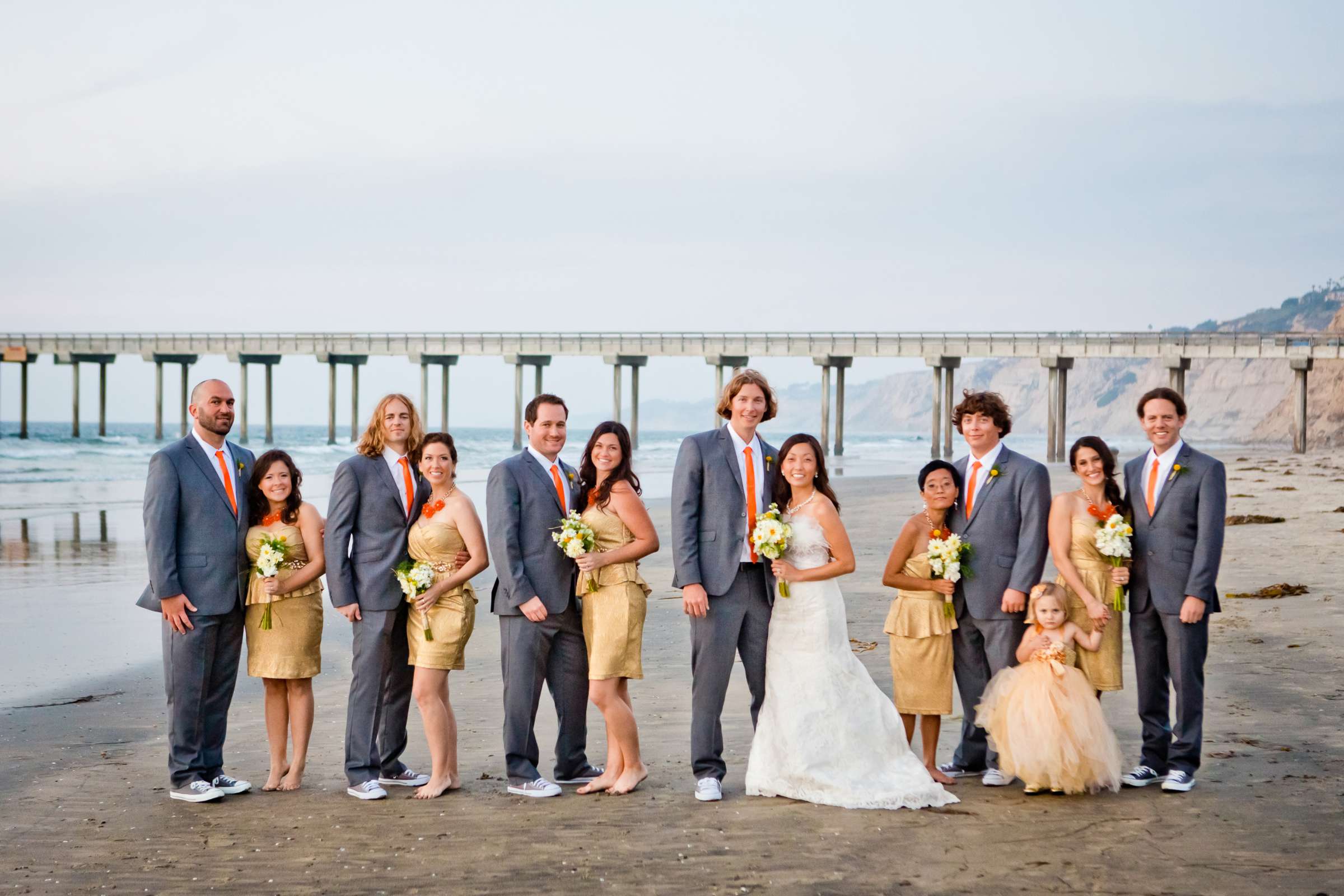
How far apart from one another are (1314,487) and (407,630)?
756 inches

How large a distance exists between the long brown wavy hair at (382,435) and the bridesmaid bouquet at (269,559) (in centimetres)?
57

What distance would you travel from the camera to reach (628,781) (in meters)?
5.32

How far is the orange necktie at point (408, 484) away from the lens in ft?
18.4

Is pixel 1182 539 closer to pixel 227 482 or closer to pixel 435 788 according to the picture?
pixel 435 788

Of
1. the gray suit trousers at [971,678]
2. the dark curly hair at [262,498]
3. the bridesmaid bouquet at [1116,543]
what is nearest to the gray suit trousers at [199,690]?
the dark curly hair at [262,498]

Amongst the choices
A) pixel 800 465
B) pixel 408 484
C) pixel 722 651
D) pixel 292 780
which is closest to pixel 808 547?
pixel 800 465

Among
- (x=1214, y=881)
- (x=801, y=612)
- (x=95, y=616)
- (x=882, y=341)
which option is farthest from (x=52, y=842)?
(x=882, y=341)

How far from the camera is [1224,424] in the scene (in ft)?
335

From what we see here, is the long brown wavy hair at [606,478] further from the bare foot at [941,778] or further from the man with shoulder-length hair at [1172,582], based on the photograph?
the man with shoulder-length hair at [1172,582]

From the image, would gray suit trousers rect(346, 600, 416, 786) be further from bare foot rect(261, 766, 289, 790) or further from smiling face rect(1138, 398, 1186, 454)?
smiling face rect(1138, 398, 1186, 454)

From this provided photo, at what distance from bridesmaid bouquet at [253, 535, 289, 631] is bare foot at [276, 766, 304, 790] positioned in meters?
0.65

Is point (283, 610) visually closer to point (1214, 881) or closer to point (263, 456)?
point (263, 456)

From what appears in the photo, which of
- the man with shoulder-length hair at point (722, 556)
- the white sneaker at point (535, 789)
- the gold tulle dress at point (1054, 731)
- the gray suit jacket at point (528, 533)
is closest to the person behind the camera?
the gold tulle dress at point (1054, 731)

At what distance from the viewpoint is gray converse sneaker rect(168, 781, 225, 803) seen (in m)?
5.16
